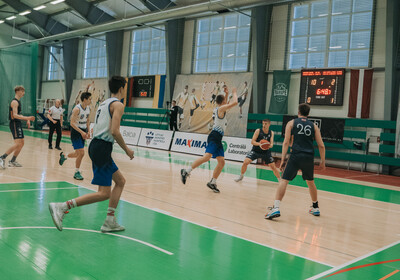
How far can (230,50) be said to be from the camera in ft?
66.3

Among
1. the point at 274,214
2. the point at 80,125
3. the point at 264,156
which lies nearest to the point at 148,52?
the point at 264,156

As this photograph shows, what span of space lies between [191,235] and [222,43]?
17149 mm

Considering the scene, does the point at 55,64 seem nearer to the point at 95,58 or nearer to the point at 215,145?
the point at 95,58

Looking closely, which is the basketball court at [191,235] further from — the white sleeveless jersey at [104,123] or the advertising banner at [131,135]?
the advertising banner at [131,135]

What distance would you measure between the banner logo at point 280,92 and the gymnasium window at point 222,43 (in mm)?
2281

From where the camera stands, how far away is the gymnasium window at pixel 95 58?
27531 mm

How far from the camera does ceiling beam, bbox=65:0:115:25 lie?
986 inches

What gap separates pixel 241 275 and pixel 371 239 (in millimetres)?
2567

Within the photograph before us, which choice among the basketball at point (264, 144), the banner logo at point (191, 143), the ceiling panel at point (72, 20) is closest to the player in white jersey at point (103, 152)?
the basketball at point (264, 144)

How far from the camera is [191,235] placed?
186 inches

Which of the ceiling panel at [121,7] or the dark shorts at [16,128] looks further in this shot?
the ceiling panel at [121,7]

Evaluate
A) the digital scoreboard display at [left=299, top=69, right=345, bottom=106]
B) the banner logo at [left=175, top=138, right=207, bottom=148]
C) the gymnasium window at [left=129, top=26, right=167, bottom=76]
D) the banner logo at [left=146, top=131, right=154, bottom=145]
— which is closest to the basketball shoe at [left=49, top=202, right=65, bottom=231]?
the banner logo at [left=175, top=138, right=207, bottom=148]

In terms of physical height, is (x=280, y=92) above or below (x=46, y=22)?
below

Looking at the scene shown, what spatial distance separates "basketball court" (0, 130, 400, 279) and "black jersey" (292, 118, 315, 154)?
1110 mm
